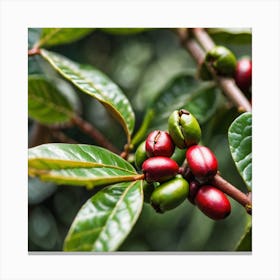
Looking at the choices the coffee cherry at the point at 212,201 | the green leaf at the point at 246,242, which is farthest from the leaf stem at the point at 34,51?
the green leaf at the point at 246,242

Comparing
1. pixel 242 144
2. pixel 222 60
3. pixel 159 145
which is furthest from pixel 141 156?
pixel 222 60

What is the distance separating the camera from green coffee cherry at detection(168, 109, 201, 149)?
1.14m

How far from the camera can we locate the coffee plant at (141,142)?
3.66ft

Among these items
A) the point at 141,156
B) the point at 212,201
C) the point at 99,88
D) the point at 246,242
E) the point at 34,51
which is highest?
the point at 34,51

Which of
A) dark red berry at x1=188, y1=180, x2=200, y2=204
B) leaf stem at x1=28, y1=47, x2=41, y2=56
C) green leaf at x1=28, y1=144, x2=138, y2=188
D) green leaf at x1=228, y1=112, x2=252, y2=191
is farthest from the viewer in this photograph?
leaf stem at x1=28, y1=47, x2=41, y2=56

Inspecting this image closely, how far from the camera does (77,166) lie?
111 cm

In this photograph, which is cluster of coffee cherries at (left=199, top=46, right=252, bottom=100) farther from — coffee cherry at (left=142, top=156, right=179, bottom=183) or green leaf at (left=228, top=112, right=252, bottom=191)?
coffee cherry at (left=142, top=156, right=179, bottom=183)

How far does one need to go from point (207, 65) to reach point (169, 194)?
552 mm

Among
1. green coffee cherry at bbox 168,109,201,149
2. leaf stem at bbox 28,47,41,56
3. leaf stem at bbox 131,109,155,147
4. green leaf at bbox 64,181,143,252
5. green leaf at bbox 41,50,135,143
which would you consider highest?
leaf stem at bbox 28,47,41,56

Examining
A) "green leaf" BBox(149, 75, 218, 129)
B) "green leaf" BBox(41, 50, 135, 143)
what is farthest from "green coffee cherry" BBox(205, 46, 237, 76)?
"green leaf" BBox(41, 50, 135, 143)

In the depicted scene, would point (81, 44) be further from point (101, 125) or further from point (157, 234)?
point (157, 234)

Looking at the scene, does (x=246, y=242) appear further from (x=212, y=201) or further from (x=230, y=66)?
(x=230, y=66)

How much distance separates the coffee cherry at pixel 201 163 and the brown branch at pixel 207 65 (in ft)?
1.13
